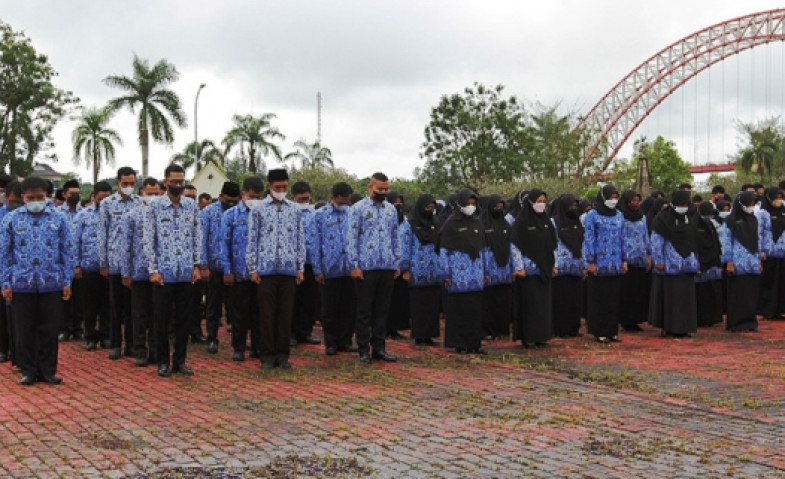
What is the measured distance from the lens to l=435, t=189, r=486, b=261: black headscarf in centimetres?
1102

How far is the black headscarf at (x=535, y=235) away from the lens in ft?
38.5

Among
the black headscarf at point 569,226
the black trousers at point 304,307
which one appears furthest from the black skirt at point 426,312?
the black headscarf at point 569,226

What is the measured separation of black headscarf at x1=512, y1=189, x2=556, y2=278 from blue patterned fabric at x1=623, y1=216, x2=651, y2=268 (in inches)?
64.3

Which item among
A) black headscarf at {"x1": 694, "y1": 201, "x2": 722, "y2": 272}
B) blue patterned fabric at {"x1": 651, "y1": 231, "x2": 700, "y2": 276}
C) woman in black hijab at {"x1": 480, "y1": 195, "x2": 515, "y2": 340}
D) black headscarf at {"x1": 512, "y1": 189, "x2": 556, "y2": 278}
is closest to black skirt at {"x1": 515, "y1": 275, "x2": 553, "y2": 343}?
black headscarf at {"x1": 512, "y1": 189, "x2": 556, "y2": 278}

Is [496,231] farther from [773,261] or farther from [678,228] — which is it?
[773,261]

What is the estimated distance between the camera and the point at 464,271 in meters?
11.0

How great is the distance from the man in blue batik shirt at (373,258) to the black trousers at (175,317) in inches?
71.1

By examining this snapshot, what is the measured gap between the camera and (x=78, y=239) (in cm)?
1192

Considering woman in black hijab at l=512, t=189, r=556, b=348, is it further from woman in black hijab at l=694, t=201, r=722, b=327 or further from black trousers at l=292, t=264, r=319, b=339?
woman in black hijab at l=694, t=201, r=722, b=327

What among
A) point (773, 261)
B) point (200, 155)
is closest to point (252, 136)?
point (200, 155)

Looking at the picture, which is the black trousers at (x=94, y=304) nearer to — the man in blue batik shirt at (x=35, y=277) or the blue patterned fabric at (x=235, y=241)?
the blue patterned fabric at (x=235, y=241)

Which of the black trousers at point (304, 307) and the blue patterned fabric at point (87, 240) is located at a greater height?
the blue patterned fabric at point (87, 240)

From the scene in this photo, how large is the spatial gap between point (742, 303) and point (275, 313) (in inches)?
285

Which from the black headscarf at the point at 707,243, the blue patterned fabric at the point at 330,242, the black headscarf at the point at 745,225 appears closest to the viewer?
the blue patterned fabric at the point at 330,242
